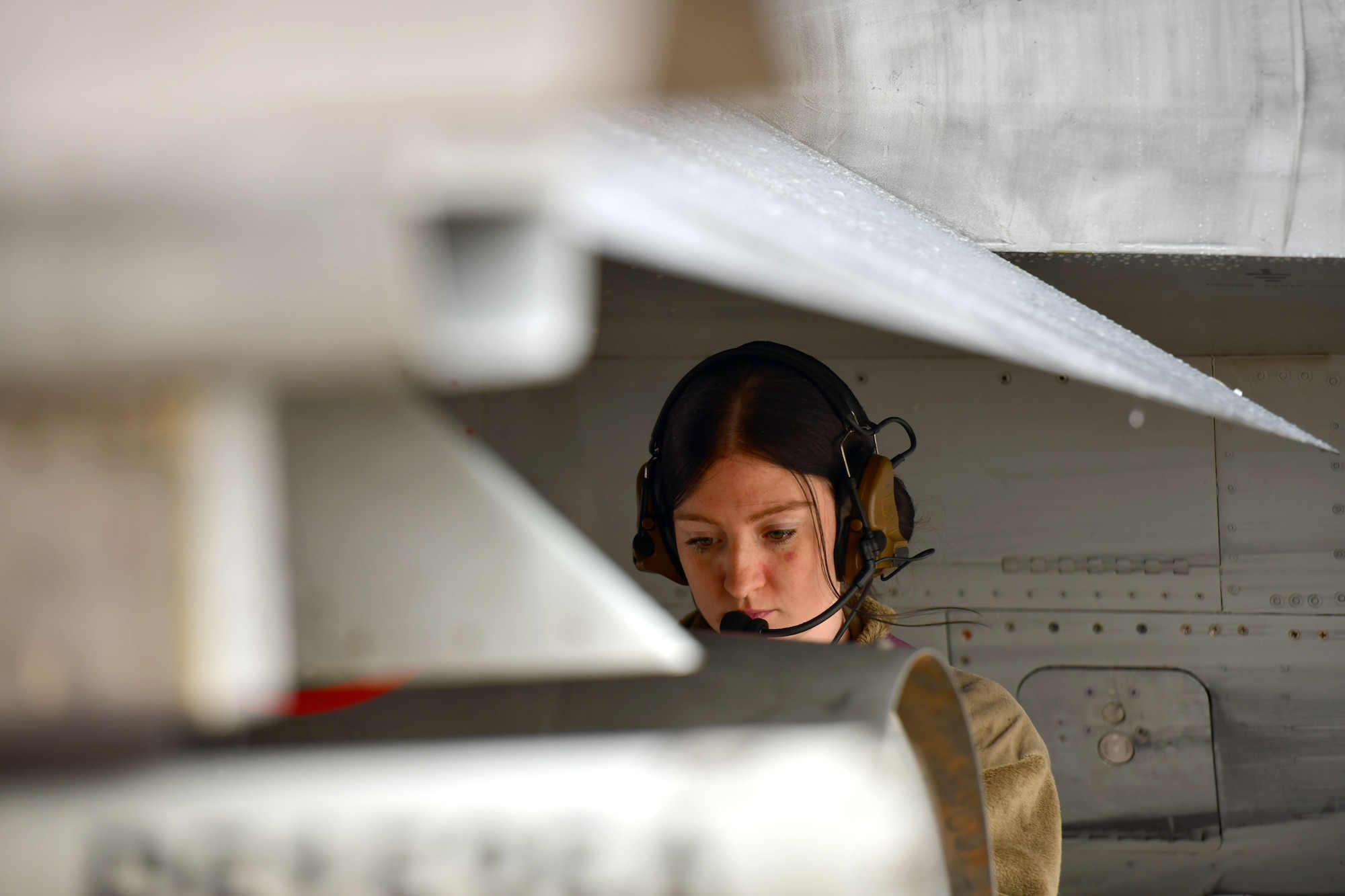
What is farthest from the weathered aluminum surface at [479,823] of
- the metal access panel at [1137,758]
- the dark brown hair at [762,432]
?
the metal access panel at [1137,758]

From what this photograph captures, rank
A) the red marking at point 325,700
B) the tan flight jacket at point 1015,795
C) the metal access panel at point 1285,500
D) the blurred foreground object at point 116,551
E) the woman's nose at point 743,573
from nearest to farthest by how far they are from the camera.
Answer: the blurred foreground object at point 116,551 → the red marking at point 325,700 → the tan flight jacket at point 1015,795 → the woman's nose at point 743,573 → the metal access panel at point 1285,500

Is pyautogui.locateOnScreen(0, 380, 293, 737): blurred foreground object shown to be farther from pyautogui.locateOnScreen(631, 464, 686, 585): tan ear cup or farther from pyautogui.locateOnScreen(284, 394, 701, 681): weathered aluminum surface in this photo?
pyautogui.locateOnScreen(631, 464, 686, 585): tan ear cup

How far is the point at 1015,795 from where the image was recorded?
3.56ft

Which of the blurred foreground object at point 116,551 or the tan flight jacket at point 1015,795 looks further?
the tan flight jacket at point 1015,795

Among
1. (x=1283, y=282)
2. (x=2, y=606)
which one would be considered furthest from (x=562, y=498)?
(x=2, y=606)

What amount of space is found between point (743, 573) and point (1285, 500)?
1470 mm

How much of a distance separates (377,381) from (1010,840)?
1.01 meters

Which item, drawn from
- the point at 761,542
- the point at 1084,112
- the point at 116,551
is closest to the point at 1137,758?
the point at 761,542

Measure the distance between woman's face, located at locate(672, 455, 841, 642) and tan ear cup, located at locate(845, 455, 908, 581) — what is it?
3cm

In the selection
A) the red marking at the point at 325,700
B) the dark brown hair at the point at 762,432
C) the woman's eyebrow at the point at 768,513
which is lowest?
the red marking at the point at 325,700

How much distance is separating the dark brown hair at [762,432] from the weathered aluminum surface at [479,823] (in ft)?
3.02

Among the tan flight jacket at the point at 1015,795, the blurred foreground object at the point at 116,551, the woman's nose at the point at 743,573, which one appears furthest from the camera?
the woman's nose at the point at 743,573

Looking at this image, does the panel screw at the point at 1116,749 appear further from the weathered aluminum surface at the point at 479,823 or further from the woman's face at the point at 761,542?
the weathered aluminum surface at the point at 479,823

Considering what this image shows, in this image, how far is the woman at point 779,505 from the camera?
1257 mm
